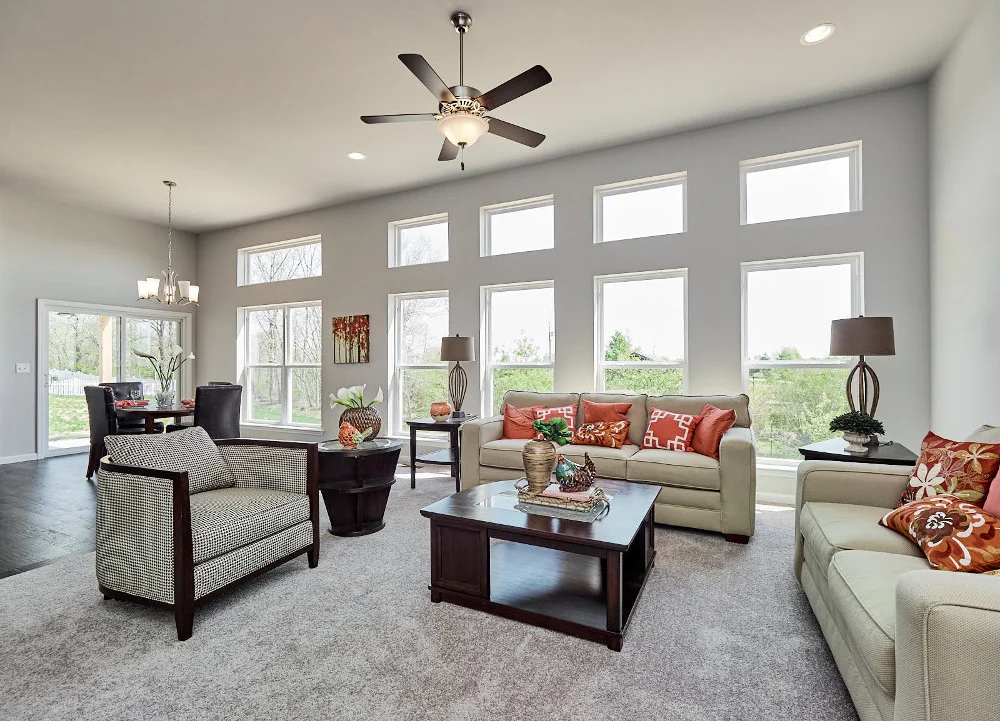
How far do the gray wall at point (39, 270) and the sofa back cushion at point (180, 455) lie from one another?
5.04 m

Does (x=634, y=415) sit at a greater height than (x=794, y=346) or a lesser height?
lesser

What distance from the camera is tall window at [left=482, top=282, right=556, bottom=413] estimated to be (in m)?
5.23

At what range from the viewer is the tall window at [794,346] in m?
4.03

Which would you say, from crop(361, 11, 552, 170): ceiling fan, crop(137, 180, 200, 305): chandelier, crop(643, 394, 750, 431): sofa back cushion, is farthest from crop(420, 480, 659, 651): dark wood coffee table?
crop(137, 180, 200, 305): chandelier

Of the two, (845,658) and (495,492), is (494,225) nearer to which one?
(495,492)

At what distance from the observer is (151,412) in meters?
4.75

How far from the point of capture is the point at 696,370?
4.44m

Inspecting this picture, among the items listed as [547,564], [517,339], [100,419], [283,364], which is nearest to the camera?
[547,564]

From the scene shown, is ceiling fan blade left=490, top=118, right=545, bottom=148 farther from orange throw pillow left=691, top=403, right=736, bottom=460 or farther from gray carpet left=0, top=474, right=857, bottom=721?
gray carpet left=0, top=474, right=857, bottom=721

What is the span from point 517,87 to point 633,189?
8.56 ft

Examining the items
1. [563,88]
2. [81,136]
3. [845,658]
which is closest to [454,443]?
[563,88]

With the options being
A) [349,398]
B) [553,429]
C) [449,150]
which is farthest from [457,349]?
[553,429]

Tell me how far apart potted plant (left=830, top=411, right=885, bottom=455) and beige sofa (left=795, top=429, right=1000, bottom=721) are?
0.89 meters

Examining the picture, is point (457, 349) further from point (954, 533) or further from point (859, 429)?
point (954, 533)
